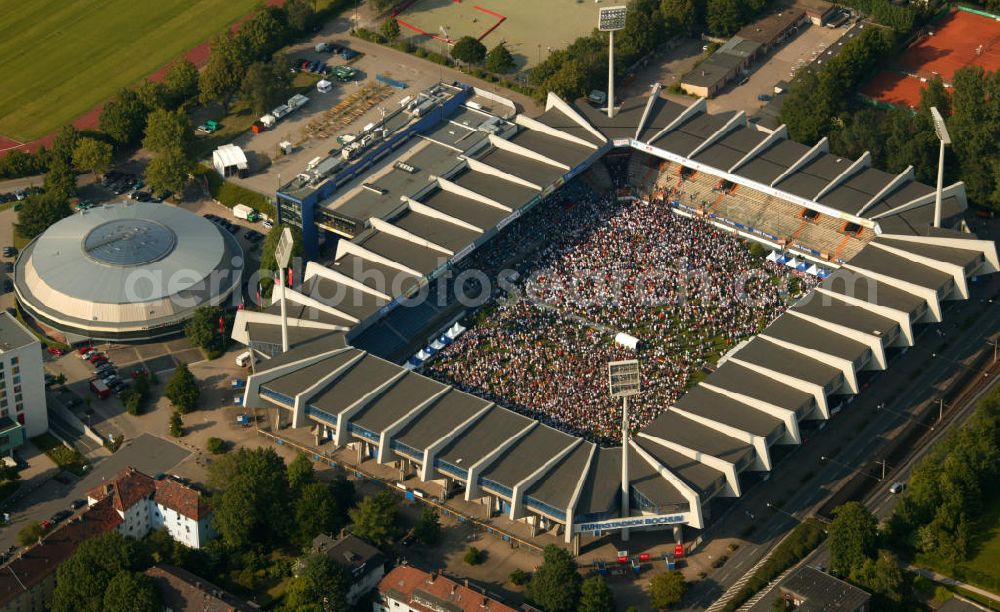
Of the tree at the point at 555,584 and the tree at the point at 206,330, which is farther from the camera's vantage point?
the tree at the point at 206,330

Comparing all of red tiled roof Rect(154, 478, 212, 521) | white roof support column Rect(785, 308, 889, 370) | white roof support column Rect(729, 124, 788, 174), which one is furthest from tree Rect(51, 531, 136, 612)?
white roof support column Rect(729, 124, 788, 174)

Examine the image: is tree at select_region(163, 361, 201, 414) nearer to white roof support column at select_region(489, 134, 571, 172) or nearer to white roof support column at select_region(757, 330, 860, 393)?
white roof support column at select_region(489, 134, 571, 172)

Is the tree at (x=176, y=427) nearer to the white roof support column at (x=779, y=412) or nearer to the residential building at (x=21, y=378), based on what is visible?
the residential building at (x=21, y=378)

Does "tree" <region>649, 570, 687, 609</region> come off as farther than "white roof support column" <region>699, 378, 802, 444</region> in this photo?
No

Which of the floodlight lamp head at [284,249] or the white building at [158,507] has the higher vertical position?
the floodlight lamp head at [284,249]

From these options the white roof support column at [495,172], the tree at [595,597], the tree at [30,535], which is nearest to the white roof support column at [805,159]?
the white roof support column at [495,172]

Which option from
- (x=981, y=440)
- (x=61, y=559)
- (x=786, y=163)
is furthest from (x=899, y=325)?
(x=61, y=559)
